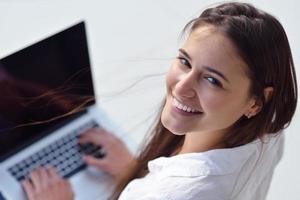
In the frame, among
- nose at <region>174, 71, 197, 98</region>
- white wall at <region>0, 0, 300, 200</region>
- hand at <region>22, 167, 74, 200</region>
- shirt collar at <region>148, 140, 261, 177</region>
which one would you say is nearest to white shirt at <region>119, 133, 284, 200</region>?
shirt collar at <region>148, 140, 261, 177</region>

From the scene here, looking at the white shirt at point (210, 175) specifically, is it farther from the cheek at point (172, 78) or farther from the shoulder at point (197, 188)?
the cheek at point (172, 78)

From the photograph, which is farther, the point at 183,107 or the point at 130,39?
the point at 130,39

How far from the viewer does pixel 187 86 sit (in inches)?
30.6

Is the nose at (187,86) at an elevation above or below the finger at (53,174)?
above

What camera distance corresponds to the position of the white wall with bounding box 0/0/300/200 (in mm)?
1386

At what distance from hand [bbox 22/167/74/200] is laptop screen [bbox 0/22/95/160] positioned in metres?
0.08

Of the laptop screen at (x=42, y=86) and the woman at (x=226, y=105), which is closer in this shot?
the woman at (x=226, y=105)

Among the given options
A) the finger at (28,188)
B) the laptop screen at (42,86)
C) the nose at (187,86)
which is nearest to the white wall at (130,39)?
the laptop screen at (42,86)

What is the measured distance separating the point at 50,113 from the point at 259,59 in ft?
1.98

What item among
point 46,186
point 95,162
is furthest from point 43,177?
point 95,162

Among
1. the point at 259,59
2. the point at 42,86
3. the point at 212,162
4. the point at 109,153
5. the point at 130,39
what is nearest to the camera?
the point at 259,59

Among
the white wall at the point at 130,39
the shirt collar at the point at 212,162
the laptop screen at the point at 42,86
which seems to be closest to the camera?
the shirt collar at the point at 212,162

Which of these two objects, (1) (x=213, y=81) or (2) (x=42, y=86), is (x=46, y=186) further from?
(1) (x=213, y=81)

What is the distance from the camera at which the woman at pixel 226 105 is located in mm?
743
